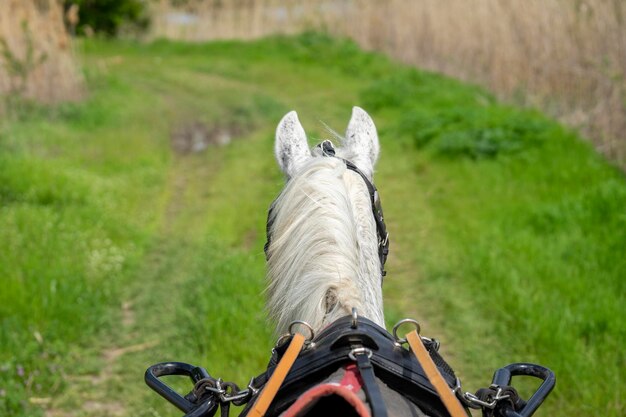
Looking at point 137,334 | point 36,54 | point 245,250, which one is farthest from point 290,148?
point 36,54

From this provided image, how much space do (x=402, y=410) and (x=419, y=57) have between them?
12151 millimetres

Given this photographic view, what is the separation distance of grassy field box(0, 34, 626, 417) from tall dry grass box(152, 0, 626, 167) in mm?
430

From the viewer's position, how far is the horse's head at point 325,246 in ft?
5.61

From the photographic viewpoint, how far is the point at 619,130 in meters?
6.20

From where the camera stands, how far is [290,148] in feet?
7.50

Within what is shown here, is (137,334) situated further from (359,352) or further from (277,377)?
(359,352)

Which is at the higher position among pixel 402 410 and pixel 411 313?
pixel 402 410

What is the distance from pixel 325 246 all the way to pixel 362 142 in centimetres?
67

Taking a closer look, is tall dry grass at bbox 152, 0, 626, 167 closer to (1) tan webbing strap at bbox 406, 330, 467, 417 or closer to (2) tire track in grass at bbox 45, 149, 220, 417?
(2) tire track in grass at bbox 45, 149, 220, 417

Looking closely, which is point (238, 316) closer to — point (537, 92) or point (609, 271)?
point (609, 271)

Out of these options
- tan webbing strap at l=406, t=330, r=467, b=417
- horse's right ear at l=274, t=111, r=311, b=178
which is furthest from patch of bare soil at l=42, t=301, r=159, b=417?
tan webbing strap at l=406, t=330, r=467, b=417

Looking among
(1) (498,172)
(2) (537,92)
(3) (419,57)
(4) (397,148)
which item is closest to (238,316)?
(1) (498,172)

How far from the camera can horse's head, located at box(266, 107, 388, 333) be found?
171 centimetres

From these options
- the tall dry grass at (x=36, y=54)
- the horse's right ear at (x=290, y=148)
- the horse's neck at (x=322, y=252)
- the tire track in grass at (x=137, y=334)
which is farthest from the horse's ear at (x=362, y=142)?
the tall dry grass at (x=36, y=54)
